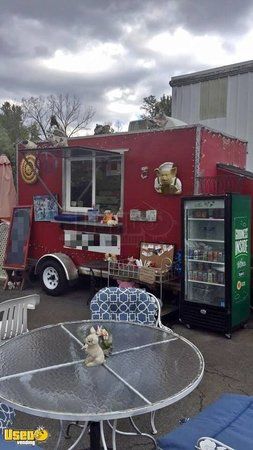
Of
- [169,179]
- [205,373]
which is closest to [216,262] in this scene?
[169,179]

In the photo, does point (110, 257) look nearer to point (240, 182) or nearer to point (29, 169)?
point (240, 182)

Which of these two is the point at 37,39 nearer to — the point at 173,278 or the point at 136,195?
the point at 136,195

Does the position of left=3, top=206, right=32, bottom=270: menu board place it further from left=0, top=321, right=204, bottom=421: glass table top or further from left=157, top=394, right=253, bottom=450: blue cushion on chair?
left=157, top=394, right=253, bottom=450: blue cushion on chair

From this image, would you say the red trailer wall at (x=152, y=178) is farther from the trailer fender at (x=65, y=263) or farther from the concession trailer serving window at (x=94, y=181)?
the trailer fender at (x=65, y=263)

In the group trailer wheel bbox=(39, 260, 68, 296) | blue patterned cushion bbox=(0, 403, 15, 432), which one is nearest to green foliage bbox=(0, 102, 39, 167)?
trailer wheel bbox=(39, 260, 68, 296)

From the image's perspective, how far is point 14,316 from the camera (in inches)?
135

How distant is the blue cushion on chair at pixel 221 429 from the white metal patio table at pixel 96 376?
0.58 feet

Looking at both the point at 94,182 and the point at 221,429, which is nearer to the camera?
the point at 221,429

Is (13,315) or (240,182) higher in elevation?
(240,182)

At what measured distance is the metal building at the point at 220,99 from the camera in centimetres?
729

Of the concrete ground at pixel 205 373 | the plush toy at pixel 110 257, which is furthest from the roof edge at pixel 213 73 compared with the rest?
the concrete ground at pixel 205 373

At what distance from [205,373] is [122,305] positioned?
4.29 ft

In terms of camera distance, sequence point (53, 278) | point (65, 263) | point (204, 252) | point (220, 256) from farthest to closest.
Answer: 1. point (53, 278)
2. point (65, 263)
3. point (204, 252)
4. point (220, 256)

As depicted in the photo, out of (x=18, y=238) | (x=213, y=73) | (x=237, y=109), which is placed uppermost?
(x=213, y=73)
